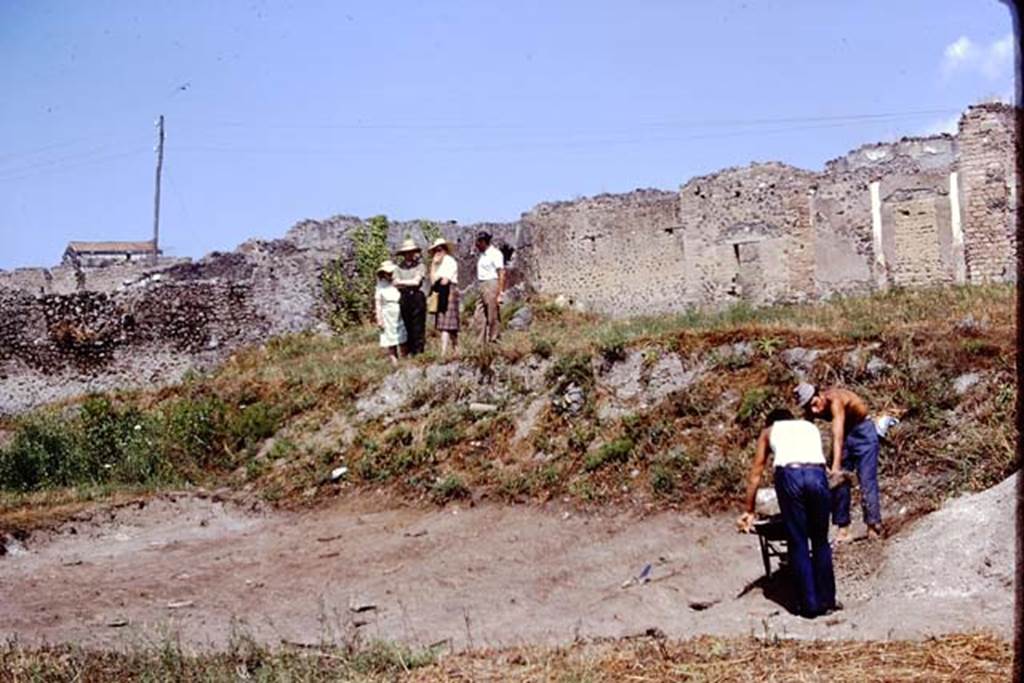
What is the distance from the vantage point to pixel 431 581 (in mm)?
11297

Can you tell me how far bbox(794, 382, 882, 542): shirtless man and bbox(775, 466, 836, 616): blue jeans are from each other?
963 mm

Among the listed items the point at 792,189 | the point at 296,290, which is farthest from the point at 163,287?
the point at 792,189

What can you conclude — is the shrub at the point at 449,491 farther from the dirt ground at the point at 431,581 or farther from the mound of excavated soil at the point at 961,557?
the mound of excavated soil at the point at 961,557

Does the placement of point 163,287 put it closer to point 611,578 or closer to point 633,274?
point 633,274

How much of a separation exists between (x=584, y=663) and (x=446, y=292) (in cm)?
1020

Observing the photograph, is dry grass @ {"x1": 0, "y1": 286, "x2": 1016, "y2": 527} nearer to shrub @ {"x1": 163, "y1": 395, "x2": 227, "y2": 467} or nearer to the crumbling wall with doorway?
shrub @ {"x1": 163, "y1": 395, "x2": 227, "y2": 467}

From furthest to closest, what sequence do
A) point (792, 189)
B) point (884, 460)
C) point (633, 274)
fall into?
point (633, 274), point (792, 189), point (884, 460)

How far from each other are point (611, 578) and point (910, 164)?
15.5 meters

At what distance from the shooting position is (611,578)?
11.1 metres

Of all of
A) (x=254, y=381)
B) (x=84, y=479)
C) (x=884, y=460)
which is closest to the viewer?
(x=884, y=460)

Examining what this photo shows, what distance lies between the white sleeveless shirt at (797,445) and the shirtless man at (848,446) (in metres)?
0.80

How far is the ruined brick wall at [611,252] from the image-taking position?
88.8 ft

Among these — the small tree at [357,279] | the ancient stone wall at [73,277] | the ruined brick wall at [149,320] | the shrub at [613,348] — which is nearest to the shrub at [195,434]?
the shrub at [613,348]

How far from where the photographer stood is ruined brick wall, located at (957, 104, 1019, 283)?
2308cm
